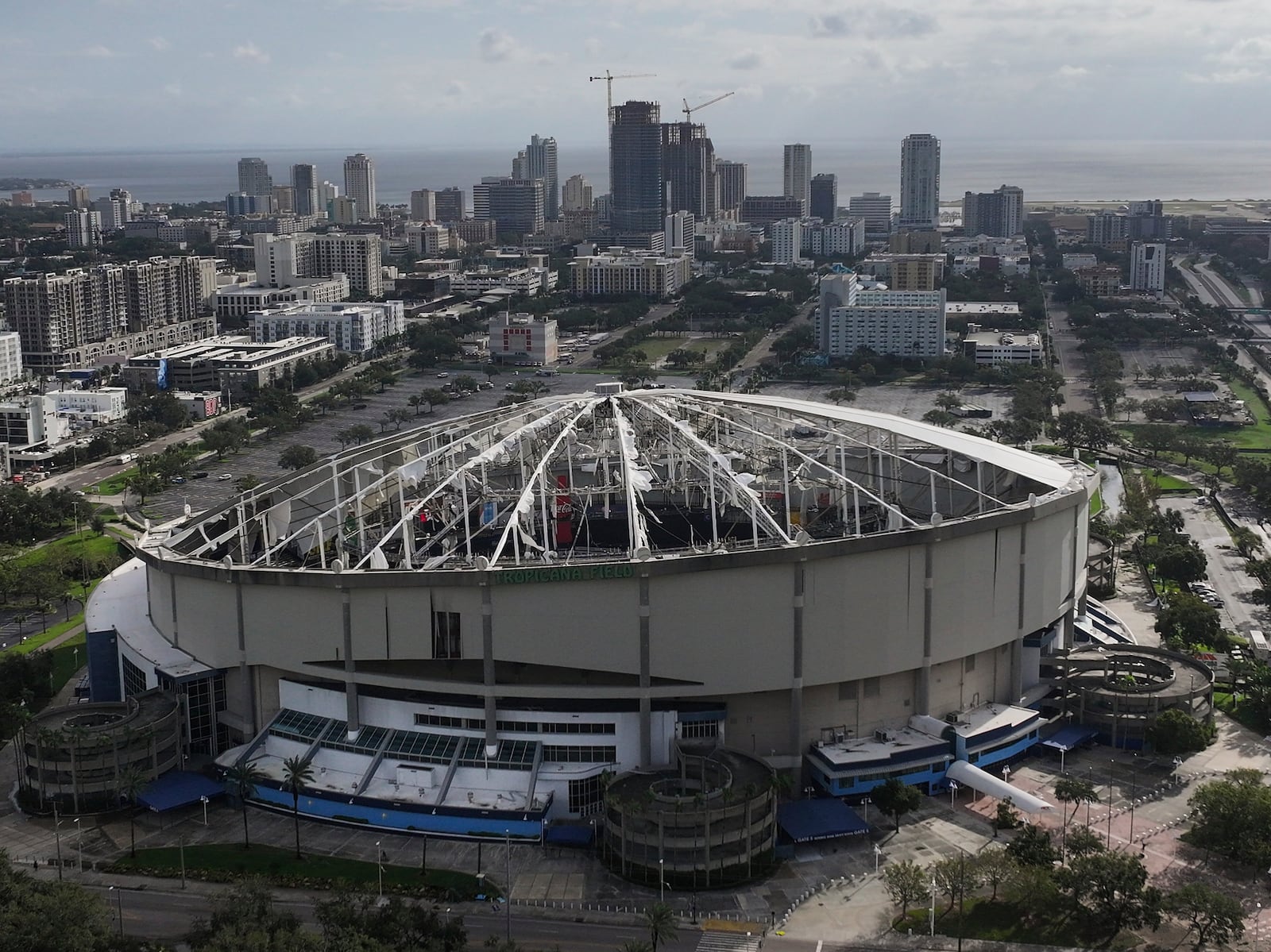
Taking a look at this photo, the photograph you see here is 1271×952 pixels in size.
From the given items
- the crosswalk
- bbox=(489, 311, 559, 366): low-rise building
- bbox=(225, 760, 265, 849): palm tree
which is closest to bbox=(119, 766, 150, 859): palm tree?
bbox=(225, 760, 265, 849): palm tree

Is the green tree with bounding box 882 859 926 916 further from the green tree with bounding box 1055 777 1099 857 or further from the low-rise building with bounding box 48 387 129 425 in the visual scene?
the low-rise building with bounding box 48 387 129 425

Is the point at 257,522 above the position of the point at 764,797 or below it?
above

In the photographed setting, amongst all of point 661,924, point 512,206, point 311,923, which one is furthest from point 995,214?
point 311,923

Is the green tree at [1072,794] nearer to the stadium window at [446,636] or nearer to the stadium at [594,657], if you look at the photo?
the stadium at [594,657]

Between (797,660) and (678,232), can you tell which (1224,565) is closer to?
(797,660)

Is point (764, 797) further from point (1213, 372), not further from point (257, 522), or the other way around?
point (1213, 372)

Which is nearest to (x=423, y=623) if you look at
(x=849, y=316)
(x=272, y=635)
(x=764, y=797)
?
(x=272, y=635)
